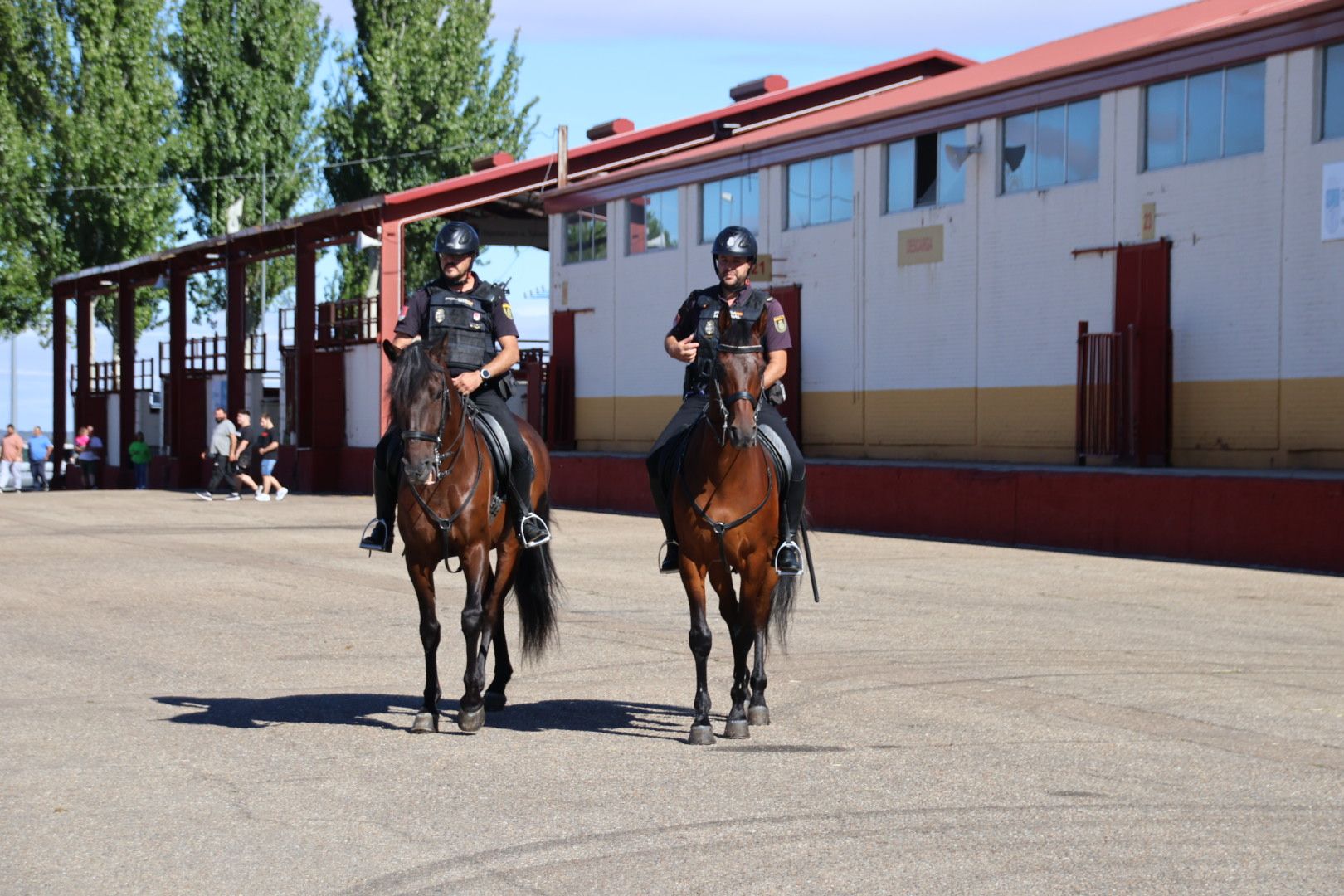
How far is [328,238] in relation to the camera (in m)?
41.3

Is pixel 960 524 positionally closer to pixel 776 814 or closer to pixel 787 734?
pixel 787 734

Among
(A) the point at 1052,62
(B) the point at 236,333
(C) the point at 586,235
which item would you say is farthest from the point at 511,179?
(A) the point at 1052,62

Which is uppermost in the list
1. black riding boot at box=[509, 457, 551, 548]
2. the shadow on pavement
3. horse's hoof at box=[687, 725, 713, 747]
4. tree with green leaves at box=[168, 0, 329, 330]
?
tree with green leaves at box=[168, 0, 329, 330]

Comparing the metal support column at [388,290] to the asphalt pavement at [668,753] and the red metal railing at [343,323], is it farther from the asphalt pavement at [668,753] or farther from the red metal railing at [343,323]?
the asphalt pavement at [668,753]

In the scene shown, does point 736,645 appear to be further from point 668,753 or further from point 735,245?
point 735,245

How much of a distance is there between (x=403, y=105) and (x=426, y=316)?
49.5 m

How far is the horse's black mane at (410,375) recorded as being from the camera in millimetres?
8258

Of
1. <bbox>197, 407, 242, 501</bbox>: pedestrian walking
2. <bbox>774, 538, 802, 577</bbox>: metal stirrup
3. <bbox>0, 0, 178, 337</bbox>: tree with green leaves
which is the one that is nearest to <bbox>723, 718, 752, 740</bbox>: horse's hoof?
<bbox>774, 538, 802, 577</bbox>: metal stirrup

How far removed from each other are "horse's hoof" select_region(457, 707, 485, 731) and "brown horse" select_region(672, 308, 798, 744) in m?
1.07

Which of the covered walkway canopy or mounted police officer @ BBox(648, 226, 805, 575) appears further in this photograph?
the covered walkway canopy

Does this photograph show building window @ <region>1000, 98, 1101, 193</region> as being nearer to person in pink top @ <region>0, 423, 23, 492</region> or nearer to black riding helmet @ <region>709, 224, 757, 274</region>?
black riding helmet @ <region>709, 224, 757, 274</region>

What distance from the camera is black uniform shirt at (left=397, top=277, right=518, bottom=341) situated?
358 inches

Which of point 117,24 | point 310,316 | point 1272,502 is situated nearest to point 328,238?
point 310,316

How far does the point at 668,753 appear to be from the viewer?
784cm
